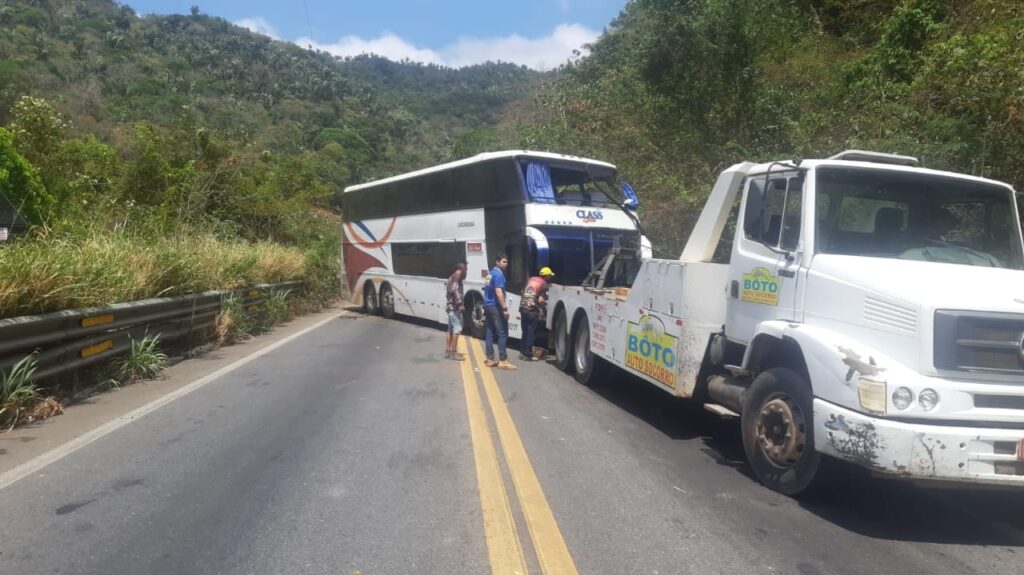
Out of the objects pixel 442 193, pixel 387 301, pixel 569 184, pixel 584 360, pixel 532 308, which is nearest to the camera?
pixel 584 360

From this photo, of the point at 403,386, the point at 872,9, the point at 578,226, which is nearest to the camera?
the point at 403,386

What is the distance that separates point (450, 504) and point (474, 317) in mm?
11410

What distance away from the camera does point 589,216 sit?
14812mm

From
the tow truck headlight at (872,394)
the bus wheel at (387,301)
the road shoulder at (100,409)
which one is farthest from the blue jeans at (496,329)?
the bus wheel at (387,301)

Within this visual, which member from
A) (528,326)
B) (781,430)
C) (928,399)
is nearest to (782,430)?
(781,430)

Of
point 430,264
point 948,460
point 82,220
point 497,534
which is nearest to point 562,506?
point 497,534

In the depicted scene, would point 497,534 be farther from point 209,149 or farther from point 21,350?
point 209,149

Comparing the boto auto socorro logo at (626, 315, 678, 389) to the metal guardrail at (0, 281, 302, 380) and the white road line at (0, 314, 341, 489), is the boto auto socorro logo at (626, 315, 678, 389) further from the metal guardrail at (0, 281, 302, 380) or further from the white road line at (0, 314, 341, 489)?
the metal guardrail at (0, 281, 302, 380)

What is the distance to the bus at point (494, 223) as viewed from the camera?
1441 centimetres

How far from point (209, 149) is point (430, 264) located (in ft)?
44.6

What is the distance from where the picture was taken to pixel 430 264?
18453mm

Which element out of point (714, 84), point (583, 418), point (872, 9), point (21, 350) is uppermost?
point (872, 9)

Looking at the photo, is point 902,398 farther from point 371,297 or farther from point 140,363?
point 371,297

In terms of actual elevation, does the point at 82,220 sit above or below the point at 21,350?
above
